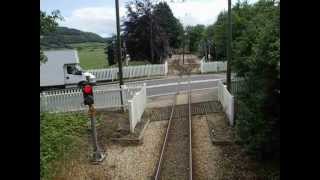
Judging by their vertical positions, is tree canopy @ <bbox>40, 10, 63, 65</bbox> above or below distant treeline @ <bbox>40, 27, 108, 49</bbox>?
below

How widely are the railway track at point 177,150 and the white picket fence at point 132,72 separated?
1867 cm

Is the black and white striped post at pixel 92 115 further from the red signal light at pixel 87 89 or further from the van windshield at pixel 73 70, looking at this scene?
the van windshield at pixel 73 70

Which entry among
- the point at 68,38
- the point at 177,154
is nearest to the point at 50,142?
the point at 177,154

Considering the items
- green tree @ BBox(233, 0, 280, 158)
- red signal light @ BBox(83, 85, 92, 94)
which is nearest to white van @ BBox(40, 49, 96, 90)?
red signal light @ BBox(83, 85, 92, 94)

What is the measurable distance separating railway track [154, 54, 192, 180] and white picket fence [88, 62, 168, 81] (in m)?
18.7

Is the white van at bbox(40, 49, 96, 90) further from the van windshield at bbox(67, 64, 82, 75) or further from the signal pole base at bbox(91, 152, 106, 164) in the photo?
the signal pole base at bbox(91, 152, 106, 164)

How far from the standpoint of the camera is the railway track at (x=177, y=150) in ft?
32.5

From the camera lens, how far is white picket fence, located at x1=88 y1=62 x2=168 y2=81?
35.4 meters

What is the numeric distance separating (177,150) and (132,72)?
2576cm

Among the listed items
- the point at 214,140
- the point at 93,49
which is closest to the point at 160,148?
the point at 214,140

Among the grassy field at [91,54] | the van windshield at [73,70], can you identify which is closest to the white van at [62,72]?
the van windshield at [73,70]
